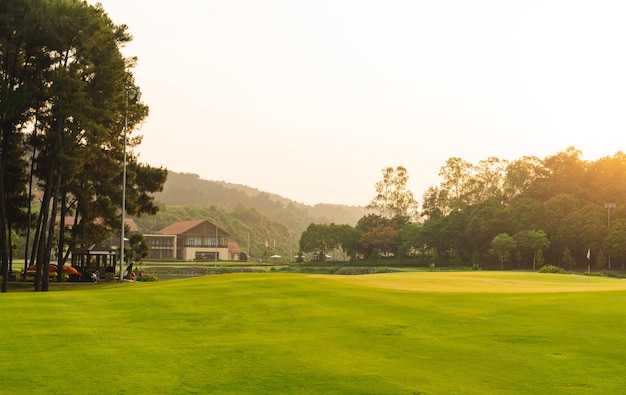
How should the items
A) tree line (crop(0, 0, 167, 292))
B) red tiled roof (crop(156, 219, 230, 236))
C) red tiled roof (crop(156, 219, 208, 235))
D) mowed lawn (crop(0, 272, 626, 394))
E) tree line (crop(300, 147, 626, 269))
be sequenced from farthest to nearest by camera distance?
red tiled roof (crop(156, 219, 208, 235)) < red tiled roof (crop(156, 219, 230, 236)) < tree line (crop(300, 147, 626, 269)) < tree line (crop(0, 0, 167, 292)) < mowed lawn (crop(0, 272, 626, 394))

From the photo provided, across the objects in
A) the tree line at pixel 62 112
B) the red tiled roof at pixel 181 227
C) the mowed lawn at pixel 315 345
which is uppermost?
the tree line at pixel 62 112

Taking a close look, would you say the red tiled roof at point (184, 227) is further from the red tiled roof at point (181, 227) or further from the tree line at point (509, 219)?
the tree line at point (509, 219)

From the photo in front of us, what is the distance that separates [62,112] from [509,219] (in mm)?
84791

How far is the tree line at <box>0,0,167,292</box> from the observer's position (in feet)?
137

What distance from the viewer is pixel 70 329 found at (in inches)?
614

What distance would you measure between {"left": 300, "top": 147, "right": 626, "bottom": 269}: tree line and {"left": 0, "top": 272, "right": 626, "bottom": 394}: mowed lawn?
200 feet

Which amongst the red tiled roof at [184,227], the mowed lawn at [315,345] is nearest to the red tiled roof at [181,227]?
the red tiled roof at [184,227]

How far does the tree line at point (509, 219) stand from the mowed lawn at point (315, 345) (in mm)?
61080

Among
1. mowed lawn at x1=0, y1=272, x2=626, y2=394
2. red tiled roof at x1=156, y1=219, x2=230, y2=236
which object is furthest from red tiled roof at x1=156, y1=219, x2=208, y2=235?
mowed lawn at x1=0, y1=272, x2=626, y2=394

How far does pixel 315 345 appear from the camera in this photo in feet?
45.0

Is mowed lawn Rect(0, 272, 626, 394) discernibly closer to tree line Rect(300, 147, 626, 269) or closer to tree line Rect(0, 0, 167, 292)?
tree line Rect(0, 0, 167, 292)

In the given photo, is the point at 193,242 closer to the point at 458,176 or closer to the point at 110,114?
the point at 458,176

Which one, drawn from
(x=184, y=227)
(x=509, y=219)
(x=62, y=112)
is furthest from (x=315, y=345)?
(x=184, y=227)

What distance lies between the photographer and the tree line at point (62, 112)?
137ft
